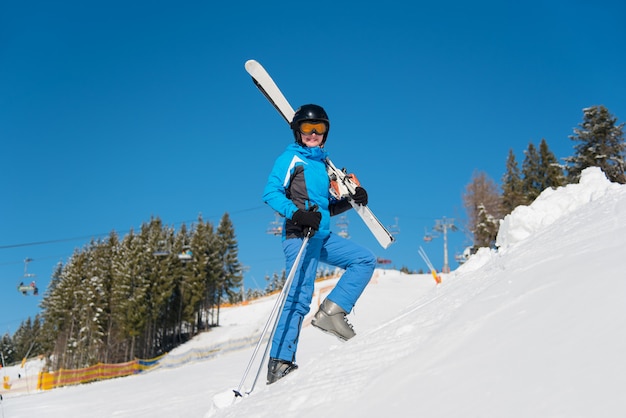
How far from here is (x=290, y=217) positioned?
12.5 ft

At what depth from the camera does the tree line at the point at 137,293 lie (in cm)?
3897

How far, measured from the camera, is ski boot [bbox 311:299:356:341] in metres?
4.02

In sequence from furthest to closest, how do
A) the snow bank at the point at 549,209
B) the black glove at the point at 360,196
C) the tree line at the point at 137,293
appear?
the tree line at the point at 137,293
the snow bank at the point at 549,209
the black glove at the point at 360,196

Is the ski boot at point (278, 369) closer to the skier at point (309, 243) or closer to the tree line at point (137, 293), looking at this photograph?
the skier at point (309, 243)

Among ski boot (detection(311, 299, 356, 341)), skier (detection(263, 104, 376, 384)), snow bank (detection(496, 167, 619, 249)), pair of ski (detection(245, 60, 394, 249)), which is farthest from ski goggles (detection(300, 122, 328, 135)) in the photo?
snow bank (detection(496, 167, 619, 249))

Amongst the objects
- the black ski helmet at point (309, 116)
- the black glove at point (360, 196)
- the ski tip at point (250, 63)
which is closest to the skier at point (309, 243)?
the black ski helmet at point (309, 116)

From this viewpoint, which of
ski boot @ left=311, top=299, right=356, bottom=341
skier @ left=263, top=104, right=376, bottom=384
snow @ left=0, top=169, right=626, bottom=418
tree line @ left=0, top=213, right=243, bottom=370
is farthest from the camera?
tree line @ left=0, top=213, right=243, bottom=370

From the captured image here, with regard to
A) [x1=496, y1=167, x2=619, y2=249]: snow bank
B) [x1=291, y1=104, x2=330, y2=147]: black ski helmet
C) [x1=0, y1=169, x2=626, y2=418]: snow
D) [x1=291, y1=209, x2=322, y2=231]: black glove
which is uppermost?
[x1=291, y1=104, x2=330, y2=147]: black ski helmet

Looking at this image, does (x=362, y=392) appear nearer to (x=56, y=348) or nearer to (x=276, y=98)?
(x=276, y=98)

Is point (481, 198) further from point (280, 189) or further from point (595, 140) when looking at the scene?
point (280, 189)

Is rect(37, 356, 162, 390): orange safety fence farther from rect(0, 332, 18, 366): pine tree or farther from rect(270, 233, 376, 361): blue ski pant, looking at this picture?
rect(0, 332, 18, 366): pine tree

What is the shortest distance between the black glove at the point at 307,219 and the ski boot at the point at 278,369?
110cm

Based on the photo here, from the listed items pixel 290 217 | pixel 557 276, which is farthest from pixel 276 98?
pixel 557 276

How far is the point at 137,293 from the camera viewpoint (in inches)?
1499
